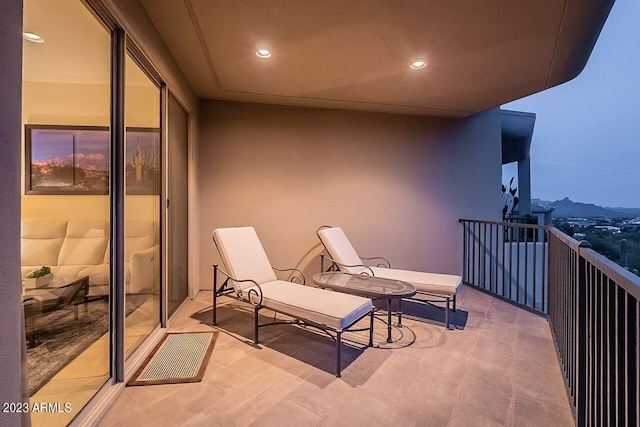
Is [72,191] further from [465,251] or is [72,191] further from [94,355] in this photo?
[465,251]

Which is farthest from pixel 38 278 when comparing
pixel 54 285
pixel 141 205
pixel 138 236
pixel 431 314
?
pixel 431 314

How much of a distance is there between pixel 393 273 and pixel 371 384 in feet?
5.84

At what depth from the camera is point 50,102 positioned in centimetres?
173

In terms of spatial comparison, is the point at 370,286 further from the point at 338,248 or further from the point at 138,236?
the point at 138,236

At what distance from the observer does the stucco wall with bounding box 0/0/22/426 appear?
0.99 m

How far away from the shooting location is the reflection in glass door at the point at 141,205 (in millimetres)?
2180

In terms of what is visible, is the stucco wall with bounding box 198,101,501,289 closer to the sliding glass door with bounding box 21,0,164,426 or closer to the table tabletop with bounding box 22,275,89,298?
the sliding glass door with bounding box 21,0,164,426

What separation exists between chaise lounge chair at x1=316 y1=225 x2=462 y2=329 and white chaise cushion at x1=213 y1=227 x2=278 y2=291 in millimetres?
873

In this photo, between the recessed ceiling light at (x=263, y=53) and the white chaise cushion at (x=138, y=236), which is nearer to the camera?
the white chaise cushion at (x=138, y=236)

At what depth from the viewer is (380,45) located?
2742 mm

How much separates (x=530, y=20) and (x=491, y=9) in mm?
409

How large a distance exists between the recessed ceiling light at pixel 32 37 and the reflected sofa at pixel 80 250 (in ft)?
2.78

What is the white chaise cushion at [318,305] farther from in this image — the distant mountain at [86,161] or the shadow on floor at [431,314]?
the distant mountain at [86,161]

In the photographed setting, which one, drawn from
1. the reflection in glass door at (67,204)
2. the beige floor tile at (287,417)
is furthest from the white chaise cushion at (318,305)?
the reflection in glass door at (67,204)
